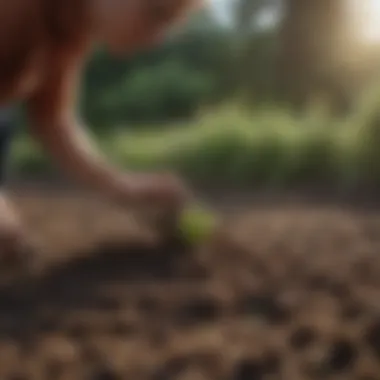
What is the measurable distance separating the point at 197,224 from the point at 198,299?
0.07 metres

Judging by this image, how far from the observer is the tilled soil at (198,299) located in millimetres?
720

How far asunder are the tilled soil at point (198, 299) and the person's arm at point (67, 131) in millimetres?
25

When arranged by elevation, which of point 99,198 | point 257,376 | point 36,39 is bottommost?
point 257,376

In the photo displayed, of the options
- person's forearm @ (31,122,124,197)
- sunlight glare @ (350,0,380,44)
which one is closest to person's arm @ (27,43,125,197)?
person's forearm @ (31,122,124,197)

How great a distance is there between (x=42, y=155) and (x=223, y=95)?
17cm

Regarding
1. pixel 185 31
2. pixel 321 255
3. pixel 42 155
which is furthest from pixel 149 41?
pixel 321 255

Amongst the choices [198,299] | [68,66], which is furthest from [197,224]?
[68,66]

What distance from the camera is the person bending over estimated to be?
72cm

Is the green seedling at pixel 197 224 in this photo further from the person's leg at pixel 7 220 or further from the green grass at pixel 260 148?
the person's leg at pixel 7 220

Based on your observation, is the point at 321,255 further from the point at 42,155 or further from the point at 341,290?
the point at 42,155

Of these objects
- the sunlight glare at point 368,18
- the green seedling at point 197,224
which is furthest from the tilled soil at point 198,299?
the sunlight glare at point 368,18

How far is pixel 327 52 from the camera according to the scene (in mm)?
761

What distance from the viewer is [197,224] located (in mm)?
753

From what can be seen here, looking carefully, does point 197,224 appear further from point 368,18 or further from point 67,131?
point 368,18
